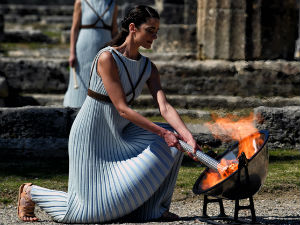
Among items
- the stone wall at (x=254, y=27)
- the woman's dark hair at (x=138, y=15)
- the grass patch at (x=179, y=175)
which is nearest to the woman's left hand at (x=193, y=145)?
the woman's dark hair at (x=138, y=15)

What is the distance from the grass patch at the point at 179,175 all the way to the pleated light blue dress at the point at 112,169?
0.96 meters

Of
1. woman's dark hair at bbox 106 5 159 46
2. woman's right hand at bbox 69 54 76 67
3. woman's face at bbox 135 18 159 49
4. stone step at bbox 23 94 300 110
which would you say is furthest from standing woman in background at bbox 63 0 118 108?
woman's face at bbox 135 18 159 49

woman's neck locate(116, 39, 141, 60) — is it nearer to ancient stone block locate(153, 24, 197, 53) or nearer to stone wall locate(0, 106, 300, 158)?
stone wall locate(0, 106, 300, 158)

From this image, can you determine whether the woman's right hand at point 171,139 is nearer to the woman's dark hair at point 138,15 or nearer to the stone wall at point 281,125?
the woman's dark hair at point 138,15

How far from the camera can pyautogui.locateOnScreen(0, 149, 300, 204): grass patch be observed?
17.2 ft

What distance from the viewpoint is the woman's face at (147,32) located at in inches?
165

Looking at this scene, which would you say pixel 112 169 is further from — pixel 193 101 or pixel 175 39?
pixel 175 39

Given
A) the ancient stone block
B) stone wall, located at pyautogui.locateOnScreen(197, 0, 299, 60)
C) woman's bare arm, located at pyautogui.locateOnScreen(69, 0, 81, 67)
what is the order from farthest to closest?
the ancient stone block
stone wall, located at pyautogui.locateOnScreen(197, 0, 299, 60)
woman's bare arm, located at pyautogui.locateOnScreen(69, 0, 81, 67)

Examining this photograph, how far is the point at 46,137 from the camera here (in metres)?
6.31

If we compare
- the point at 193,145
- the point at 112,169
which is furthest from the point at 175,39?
the point at 193,145

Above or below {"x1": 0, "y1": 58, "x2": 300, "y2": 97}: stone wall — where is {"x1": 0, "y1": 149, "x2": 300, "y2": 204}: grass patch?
below

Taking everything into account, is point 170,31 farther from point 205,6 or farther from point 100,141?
point 100,141

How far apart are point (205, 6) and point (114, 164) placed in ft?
16.2

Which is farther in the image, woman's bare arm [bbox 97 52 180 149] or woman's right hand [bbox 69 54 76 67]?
woman's right hand [bbox 69 54 76 67]
